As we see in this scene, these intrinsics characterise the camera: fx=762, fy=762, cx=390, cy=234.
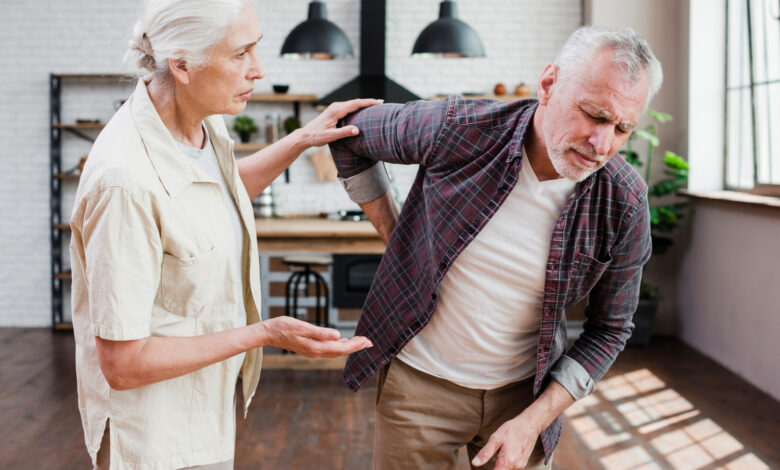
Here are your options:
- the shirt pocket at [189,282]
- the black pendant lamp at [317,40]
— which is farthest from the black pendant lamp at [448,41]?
the shirt pocket at [189,282]

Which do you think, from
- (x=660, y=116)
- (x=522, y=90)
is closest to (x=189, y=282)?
(x=660, y=116)

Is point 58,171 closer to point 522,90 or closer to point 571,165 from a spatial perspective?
point 522,90

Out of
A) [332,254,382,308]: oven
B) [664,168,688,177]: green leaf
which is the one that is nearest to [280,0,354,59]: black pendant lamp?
[332,254,382,308]: oven

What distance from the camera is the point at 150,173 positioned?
1.28 meters

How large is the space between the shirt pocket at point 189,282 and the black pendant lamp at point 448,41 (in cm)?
401

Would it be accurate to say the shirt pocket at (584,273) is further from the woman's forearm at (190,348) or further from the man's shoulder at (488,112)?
the woman's forearm at (190,348)

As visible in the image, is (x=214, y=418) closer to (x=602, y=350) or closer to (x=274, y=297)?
(x=602, y=350)

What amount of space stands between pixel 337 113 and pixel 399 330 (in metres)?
0.53

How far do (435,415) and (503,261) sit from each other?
15.3 inches

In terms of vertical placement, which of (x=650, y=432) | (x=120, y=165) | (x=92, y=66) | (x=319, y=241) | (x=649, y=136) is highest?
(x=92, y=66)

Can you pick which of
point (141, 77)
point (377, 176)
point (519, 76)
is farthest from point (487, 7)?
point (141, 77)

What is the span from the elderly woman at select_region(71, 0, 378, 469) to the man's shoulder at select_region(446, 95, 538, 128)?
0.42 m

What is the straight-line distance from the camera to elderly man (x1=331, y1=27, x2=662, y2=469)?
149 centimetres

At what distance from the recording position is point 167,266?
4.35 ft
